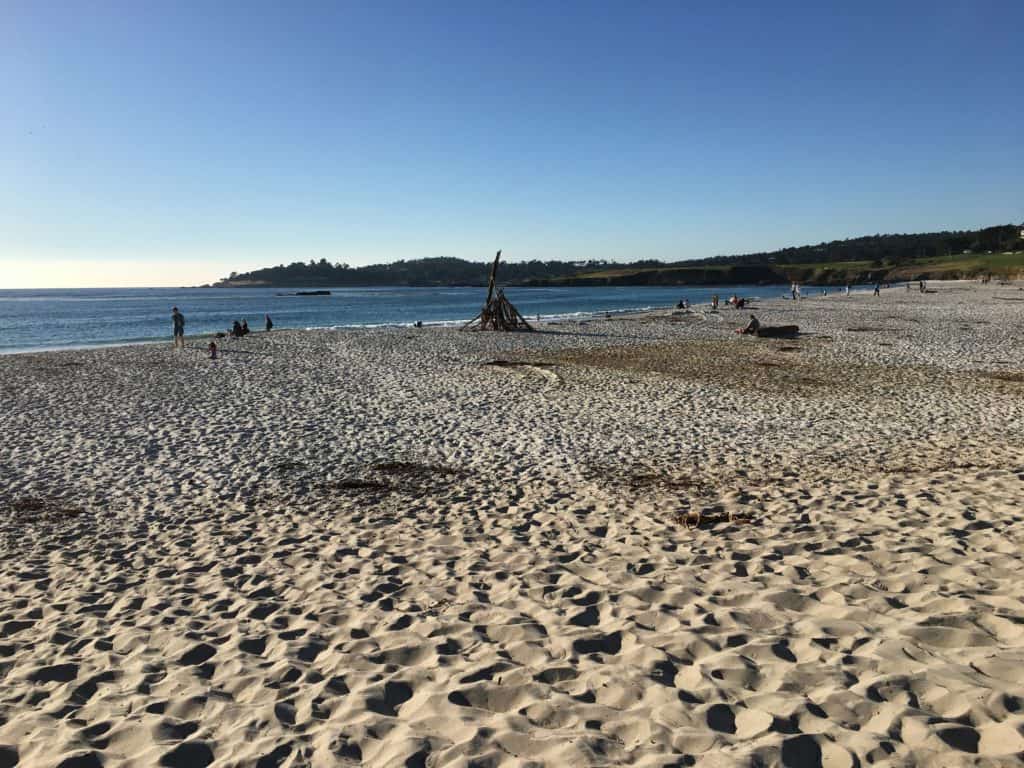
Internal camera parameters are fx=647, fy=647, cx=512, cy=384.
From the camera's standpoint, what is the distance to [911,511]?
7.03 meters

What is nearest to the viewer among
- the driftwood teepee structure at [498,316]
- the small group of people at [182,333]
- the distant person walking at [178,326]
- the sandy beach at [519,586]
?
the sandy beach at [519,586]

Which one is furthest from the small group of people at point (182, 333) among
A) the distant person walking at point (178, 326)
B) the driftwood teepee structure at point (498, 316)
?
the driftwood teepee structure at point (498, 316)

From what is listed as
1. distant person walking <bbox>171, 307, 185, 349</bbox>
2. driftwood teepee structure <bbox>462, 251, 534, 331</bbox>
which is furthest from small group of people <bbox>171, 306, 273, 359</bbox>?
driftwood teepee structure <bbox>462, 251, 534, 331</bbox>

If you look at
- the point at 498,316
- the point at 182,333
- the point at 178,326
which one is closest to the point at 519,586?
the point at 178,326

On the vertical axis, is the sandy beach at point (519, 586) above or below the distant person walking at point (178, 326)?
below

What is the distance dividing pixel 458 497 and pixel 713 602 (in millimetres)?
4022

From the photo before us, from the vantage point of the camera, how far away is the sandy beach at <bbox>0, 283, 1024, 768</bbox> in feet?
11.9

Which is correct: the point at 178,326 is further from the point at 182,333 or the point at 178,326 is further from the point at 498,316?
the point at 498,316

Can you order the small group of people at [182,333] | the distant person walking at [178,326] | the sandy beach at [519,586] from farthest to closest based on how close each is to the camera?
1. the distant person walking at [178,326]
2. the small group of people at [182,333]
3. the sandy beach at [519,586]

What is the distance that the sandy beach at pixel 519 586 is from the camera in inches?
143

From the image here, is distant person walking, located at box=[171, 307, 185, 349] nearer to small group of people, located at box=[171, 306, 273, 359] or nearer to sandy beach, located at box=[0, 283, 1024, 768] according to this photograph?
small group of people, located at box=[171, 306, 273, 359]

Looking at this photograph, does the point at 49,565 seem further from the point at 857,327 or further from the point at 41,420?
the point at 857,327

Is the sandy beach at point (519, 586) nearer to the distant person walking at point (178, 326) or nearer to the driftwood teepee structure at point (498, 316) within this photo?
the distant person walking at point (178, 326)

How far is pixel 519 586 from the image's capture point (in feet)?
18.6
